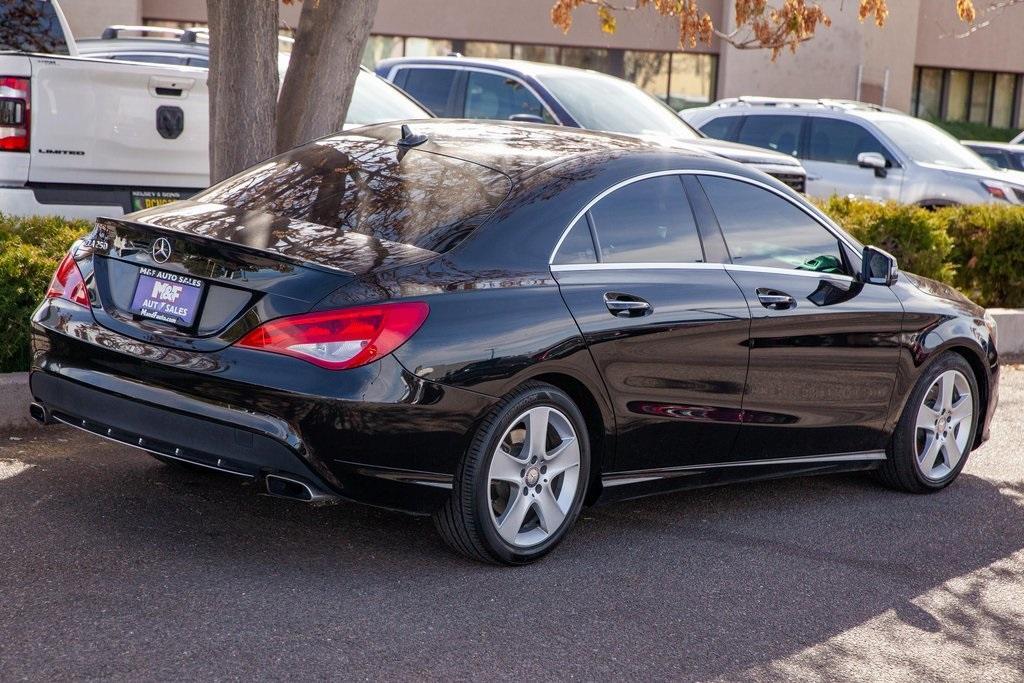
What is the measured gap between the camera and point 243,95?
815 cm

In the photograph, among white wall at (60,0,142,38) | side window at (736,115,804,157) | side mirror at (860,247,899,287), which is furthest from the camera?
white wall at (60,0,142,38)

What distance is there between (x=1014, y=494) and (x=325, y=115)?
14.7ft

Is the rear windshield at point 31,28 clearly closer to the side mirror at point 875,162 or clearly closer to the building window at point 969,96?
the side mirror at point 875,162

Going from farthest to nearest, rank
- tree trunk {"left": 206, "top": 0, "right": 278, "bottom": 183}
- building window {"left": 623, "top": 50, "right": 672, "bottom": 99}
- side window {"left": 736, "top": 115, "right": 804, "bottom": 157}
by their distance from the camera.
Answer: building window {"left": 623, "top": 50, "right": 672, "bottom": 99} < side window {"left": 736, "top": 115, "right": 804, "bottom": 157} < tree trunk {"left": 206, "top": 0, "right": 278, "bottom": 183}

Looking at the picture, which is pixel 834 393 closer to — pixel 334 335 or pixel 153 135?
pixel 334 335

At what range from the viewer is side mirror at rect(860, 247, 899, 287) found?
21.5 feet

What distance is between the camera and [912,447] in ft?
22.3

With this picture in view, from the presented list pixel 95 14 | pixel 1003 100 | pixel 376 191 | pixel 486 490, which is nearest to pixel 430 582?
pixel 486 490

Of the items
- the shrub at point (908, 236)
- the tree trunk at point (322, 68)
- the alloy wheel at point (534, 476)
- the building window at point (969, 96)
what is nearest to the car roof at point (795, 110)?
the shrub at point (908, 236)

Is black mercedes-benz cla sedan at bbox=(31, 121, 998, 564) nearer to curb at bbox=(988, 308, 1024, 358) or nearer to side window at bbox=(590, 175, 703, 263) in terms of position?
side window at bbox=(590, 175, 703, 263)

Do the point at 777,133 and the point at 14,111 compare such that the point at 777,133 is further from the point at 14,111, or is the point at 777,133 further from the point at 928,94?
the point at 928,94

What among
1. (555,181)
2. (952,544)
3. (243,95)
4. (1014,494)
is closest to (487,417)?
(555,181)

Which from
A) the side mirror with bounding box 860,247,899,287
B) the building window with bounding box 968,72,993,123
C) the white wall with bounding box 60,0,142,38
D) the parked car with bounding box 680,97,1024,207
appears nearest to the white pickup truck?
the side mirror with bounding box 860,247,899,287

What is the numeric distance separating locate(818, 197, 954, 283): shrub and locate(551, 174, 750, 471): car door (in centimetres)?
520
